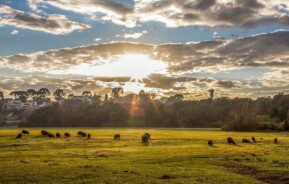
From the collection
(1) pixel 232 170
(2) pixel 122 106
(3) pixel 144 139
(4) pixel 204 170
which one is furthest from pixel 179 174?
(2) pixel 122 106

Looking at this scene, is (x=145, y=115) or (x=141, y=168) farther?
(x=145, y=115)

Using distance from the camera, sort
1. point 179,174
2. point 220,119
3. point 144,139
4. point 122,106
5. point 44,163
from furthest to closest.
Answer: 1. point 122,106
2. point 220,119
3. point 144,139
4. point 44,163
5. point 179,174

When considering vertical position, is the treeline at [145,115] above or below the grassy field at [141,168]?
above

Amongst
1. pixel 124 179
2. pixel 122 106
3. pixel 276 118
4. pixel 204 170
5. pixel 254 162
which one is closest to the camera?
pixel 124 179

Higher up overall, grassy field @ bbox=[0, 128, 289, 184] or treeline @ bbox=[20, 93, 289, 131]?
treeline @ bbox=[20, 93, 289, 131]

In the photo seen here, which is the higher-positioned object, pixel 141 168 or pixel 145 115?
pixel 145 115

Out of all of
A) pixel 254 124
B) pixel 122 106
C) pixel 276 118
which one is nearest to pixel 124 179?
pixel 254 124

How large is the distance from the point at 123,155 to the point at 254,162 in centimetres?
1439

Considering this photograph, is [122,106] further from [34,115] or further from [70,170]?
[70,170]

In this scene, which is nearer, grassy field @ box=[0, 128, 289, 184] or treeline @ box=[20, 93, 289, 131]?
grassy field @ box=[0, 128, 289, 184]

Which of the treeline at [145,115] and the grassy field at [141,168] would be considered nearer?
the grassy field at [141,168]

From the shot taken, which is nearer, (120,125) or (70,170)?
(70,170)

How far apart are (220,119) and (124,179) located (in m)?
143

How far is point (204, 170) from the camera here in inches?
1168
